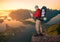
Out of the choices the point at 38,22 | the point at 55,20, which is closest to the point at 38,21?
the point at 38,22

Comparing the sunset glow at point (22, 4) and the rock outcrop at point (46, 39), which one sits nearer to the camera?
the rock outcrop at point (46, 39)

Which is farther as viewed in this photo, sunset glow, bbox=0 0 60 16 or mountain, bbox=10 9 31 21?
sunset glow, bbox=0 0 60 16

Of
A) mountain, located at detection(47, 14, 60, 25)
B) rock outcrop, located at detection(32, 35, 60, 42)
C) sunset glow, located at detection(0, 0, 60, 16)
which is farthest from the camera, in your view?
sunset glow, located at detection(0, 0, 60, 16)

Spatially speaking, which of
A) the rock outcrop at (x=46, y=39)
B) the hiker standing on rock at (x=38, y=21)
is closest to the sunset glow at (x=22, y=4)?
the hiker standing on rock at (x=38, y=21)

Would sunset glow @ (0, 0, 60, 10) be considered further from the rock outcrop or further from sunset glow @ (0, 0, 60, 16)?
the rock outcrop

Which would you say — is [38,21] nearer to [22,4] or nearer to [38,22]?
[38,22]

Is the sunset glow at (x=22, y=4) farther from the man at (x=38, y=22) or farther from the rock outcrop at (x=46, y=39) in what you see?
the rock outcrop at (x=46, y=39)

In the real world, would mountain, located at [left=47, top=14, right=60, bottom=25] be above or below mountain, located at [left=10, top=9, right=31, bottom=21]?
below

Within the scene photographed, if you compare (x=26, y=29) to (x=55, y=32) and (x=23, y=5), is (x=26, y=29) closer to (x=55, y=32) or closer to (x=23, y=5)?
(x=55, y=32)

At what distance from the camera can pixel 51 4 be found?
166 centimetres

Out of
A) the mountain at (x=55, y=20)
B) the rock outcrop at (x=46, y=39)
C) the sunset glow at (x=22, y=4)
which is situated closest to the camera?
the rock outcrop at (x=46, y=39)

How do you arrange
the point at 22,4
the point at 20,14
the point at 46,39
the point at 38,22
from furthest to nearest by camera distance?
1. the point at 22,4
2. the point at 20,14
3. the point at 38,22
4. the point at 46,39

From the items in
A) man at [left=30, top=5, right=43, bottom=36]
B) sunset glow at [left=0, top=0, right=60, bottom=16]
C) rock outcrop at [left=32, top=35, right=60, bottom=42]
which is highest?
sunset glow at [left=0, top=0, right=60, bottom=16]

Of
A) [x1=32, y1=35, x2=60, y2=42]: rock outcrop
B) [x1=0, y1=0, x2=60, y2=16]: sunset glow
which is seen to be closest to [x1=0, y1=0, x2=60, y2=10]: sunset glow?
[x1=0, y1=0, x2=60, y2=16]: sunset glow
